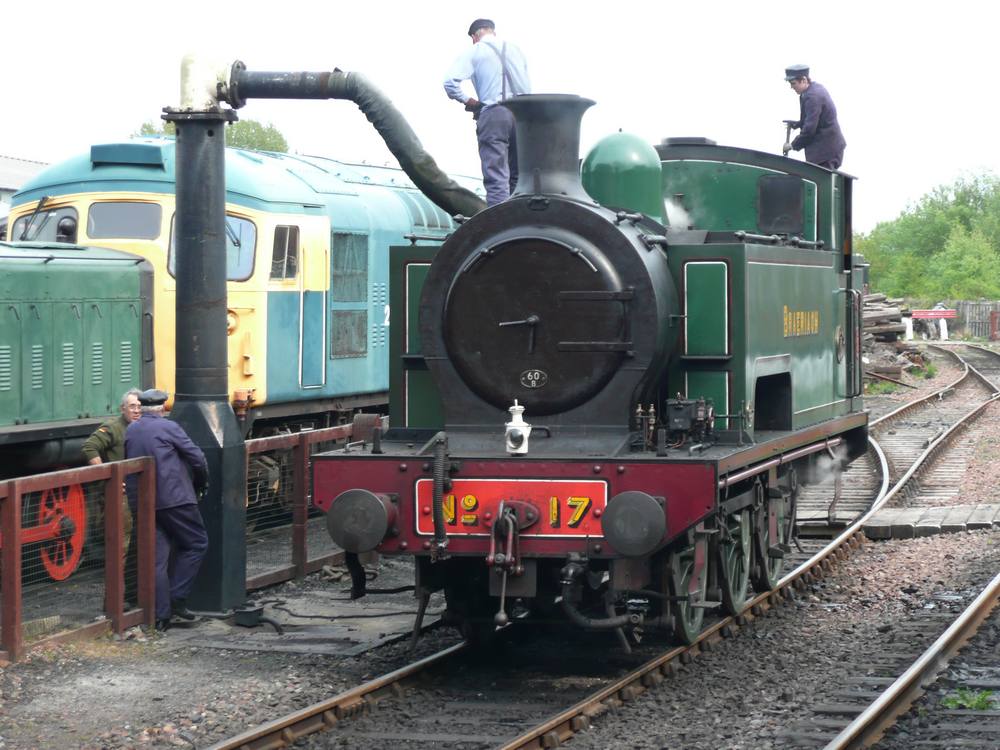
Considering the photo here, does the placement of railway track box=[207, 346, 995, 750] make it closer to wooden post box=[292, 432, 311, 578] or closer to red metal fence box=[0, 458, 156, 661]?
red metal fence box=[0, 458, 156, 661]

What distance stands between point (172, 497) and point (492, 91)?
3.50 m

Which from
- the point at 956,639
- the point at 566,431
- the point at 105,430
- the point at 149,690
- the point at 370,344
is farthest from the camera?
the point at 370,344

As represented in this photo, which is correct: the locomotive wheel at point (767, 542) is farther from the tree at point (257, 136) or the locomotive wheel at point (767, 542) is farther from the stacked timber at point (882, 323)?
the tree at point (257, 136)

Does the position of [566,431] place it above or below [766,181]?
below

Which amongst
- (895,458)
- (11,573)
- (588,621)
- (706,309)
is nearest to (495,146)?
(706,309)

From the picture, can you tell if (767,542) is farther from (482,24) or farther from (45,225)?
(45,225)

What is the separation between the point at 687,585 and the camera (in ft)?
27.1

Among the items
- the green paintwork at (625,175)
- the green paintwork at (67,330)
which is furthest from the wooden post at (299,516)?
the green paintwork at (625,175)

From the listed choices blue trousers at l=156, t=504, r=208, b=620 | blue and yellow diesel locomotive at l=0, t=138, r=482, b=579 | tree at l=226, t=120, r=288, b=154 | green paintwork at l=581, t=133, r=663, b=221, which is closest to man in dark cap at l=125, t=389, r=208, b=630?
blue trousers at l=156, t=504, r=208, b=620

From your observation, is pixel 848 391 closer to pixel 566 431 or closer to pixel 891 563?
pixel 891 563

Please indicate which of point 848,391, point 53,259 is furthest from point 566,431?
point 53,259

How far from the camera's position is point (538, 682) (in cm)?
795

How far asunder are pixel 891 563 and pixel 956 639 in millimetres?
3150

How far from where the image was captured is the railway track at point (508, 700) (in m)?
6.70
